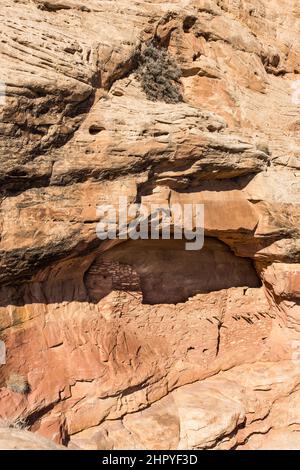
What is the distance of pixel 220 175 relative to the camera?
26.3ft

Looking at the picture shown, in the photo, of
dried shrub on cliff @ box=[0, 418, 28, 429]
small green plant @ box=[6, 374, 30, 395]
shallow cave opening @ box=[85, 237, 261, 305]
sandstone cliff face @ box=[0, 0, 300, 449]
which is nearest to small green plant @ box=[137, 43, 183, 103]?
sandstone cliff face @ box=[0, 0, 300, 449]

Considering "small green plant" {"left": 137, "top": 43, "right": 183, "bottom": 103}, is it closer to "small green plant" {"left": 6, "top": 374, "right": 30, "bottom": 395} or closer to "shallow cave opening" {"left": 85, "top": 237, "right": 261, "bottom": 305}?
"shallow cave opening" {"left": 85, "top": 237, "right": 261, "bottom": 305}

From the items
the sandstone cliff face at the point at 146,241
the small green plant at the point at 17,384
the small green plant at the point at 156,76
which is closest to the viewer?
the sandstone cliff face at the point at 146,241

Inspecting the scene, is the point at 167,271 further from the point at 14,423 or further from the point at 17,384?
the point at 14,423

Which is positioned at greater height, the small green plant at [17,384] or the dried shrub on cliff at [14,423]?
the small green plant at [17,384]

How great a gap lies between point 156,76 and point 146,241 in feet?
10.6

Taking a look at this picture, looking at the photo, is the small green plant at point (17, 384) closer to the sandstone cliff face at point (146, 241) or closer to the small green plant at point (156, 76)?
the sandstone cliff face at point (146, 241)

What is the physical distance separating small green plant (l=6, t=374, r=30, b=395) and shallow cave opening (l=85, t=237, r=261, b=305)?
2017mm

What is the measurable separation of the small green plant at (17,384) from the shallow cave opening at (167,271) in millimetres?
2017

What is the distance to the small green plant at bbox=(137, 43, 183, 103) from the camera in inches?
315

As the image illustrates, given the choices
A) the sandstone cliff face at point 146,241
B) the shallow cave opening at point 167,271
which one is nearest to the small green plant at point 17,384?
the sandstone cliff face at point 146,241

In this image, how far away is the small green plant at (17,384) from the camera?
692 centimetres
